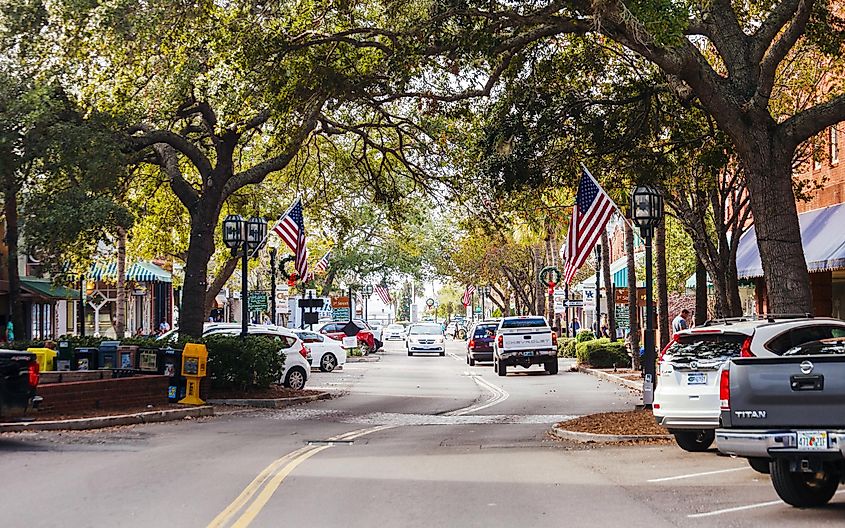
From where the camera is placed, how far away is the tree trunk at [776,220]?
16.5m

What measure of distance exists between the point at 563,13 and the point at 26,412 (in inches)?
424

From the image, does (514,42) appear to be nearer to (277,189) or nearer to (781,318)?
(781,318)

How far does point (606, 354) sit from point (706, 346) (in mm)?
24720

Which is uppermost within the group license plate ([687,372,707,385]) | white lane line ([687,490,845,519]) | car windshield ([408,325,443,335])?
car windshield ([408,325,443,335])

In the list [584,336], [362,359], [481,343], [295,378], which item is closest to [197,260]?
[295,378]

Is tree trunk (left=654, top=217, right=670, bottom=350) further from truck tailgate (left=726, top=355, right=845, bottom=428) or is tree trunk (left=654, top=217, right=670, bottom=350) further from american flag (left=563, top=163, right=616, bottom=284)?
truck tailgate (left=726, top=355, right=845, bottom=428)

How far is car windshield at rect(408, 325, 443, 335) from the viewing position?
200ft

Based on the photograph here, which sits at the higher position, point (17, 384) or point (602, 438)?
point (17, 384)

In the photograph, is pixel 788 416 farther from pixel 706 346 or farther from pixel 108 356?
pixel 108 356

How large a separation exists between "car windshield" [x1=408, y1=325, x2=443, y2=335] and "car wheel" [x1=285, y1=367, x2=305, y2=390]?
32748 millimetres

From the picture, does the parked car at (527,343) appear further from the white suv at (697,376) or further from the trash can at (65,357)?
the white suv at (697,376)

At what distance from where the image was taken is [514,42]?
17.8 metres

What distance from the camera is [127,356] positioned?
2292 cm

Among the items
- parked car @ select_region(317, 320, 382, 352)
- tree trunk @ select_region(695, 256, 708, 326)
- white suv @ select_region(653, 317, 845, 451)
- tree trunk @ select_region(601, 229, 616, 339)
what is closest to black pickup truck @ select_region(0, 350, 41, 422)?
white suv @ select_region(653, 317, 845, 451)
